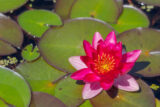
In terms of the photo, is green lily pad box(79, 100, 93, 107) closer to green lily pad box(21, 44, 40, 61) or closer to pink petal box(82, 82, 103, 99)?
pink petal box(82, 82, 103, 99)

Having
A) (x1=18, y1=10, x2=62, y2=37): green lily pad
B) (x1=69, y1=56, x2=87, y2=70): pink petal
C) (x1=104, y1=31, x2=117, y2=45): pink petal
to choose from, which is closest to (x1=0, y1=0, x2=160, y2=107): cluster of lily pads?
(x1=18, y1=10, x2=62, y2=37): green lily pad

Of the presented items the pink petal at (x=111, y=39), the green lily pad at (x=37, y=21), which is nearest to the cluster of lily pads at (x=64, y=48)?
the green lily pad at (x=37, y=21)

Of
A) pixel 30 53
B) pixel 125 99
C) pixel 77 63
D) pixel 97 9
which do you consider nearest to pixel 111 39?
pixel 77 63

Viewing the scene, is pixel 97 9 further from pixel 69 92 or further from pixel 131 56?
pixel 69 92

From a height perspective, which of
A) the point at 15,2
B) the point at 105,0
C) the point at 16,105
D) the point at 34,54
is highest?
the point at 105,0

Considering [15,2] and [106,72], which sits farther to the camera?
[15,2]

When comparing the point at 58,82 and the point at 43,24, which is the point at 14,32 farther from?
the point at 58,82

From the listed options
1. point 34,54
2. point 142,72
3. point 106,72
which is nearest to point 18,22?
point 34,54
